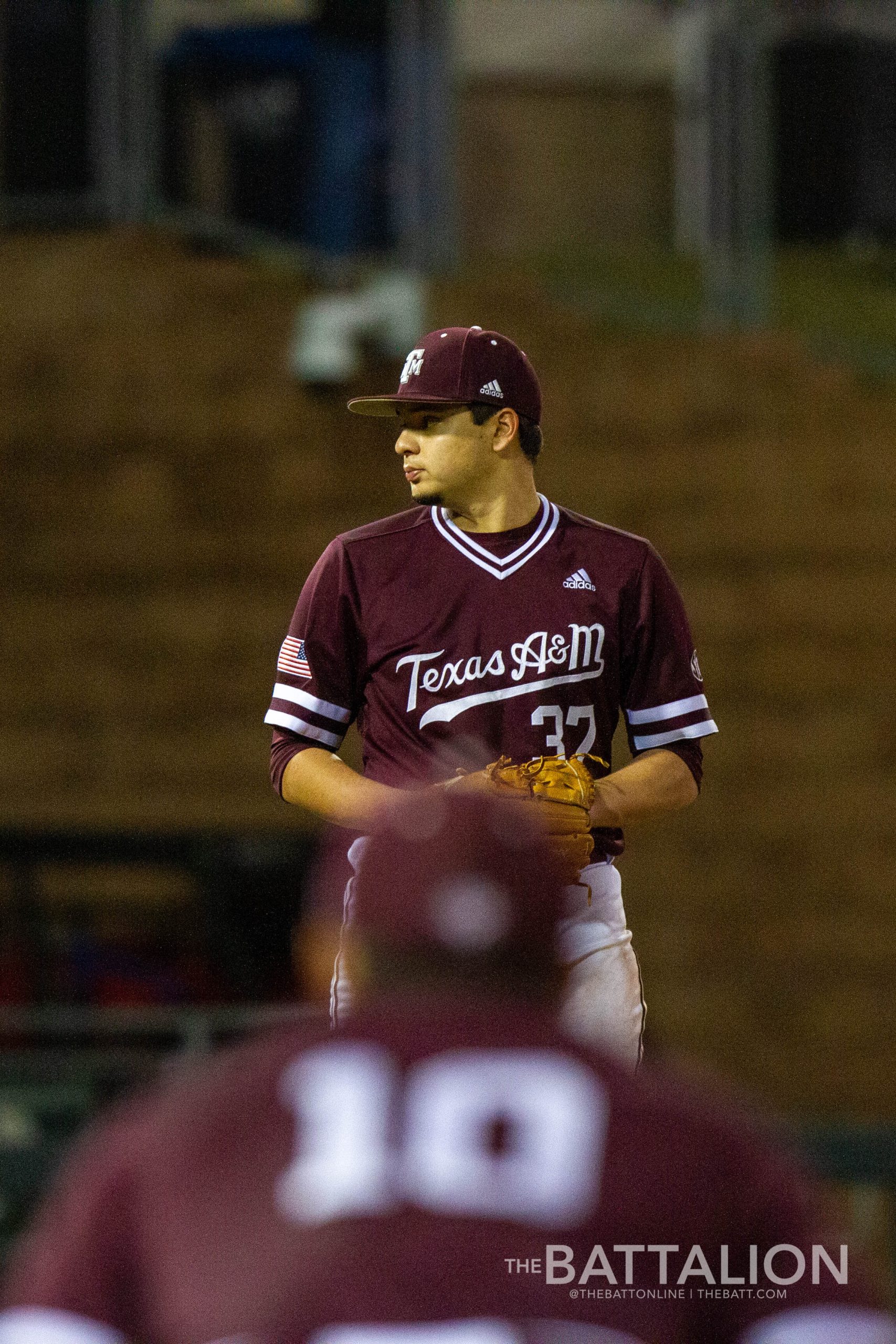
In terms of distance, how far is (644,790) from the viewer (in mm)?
3902

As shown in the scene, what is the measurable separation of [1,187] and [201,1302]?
833 centimetres

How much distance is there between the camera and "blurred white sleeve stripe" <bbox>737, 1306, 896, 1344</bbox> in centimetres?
187

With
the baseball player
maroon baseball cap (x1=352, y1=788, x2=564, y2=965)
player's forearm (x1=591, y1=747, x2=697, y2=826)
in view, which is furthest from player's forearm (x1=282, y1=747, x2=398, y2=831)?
maroon baseball cap (x1=352, y1=788, x2=564, y2=965)

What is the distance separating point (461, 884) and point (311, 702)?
207 centimetres

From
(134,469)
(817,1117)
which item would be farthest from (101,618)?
(817,1117)

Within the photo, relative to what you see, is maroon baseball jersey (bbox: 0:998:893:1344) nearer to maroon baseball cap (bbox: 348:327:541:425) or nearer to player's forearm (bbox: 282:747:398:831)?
player's forearm (bbox: 282:747:398:831)

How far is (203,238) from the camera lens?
958 centimetres

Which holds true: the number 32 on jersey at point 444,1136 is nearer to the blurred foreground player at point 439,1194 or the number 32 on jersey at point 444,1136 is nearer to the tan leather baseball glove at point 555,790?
the blurred foreground player at point 439,1194

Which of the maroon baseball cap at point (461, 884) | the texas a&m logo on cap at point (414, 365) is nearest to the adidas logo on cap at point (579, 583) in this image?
the texas a&m logo on cap at point (414, 365)

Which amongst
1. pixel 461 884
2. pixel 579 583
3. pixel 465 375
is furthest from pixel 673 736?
pixel 461 884

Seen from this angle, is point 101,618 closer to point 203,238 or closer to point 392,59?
point 203,238

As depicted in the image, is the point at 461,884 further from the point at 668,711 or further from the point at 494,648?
the point at 668,711

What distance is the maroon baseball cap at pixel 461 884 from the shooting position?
192 centimetres

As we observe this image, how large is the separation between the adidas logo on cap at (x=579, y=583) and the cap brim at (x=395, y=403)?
13.3 inches
